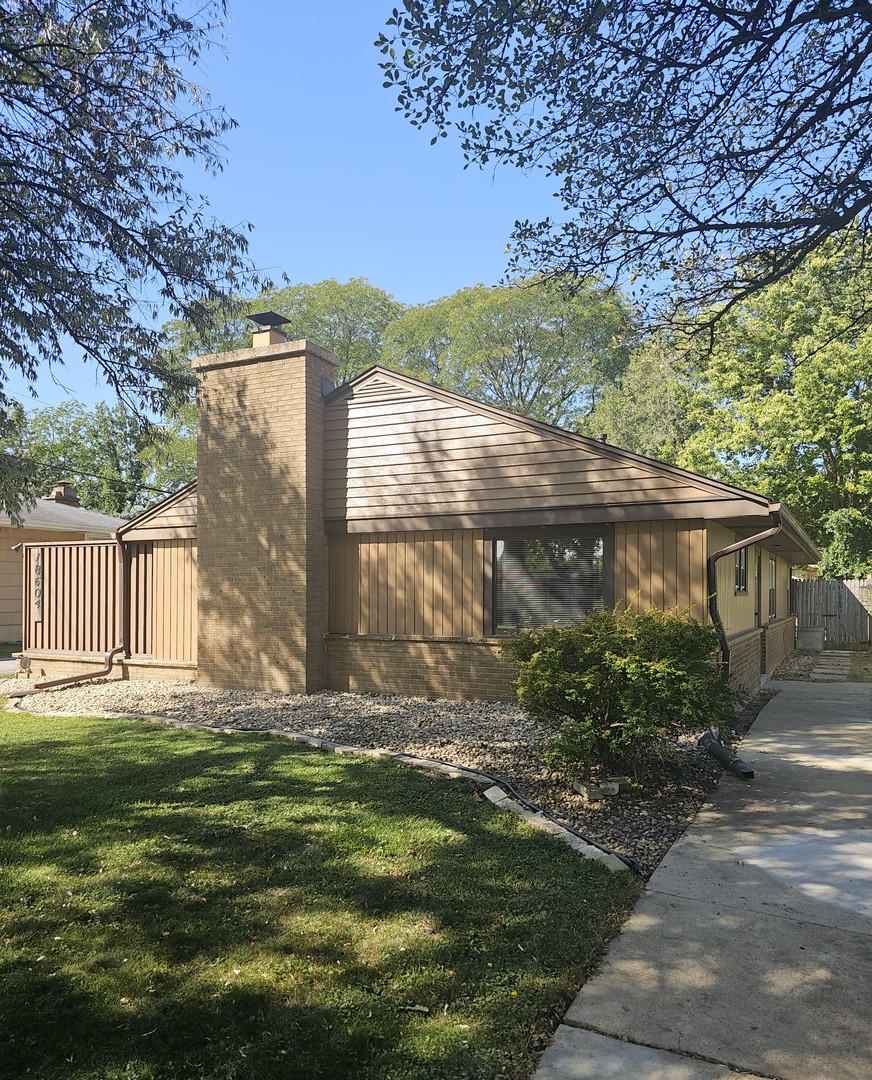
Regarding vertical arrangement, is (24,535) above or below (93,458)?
below

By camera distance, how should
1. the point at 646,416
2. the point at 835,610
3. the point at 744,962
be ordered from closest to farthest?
1. the point at 744,962
2. the point at 835,610
3. the point at 646,416

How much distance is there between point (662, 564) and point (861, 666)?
10.0m

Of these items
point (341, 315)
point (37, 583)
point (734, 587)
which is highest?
point (341, 315)

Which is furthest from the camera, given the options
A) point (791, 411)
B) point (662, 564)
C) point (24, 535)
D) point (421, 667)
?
point (791, 411)

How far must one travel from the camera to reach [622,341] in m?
Result: 7.32

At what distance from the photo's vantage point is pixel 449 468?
32.5 feet

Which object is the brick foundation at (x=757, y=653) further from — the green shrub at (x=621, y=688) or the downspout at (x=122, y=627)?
the downspout at (x=122, y=627)

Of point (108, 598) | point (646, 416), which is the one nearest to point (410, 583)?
point (108, 598)

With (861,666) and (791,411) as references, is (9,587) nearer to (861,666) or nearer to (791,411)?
(861,666)

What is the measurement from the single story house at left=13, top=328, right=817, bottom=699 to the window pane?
0.02 m

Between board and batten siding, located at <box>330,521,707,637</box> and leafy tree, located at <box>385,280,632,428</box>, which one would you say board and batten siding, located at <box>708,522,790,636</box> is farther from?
leafy tree, located at <box>385,280,632,428</box>

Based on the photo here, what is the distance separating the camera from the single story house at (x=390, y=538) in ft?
29.4

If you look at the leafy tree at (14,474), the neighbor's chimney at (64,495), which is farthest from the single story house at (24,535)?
the leafy tree at (14,474)

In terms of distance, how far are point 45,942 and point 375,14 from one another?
7050mm
